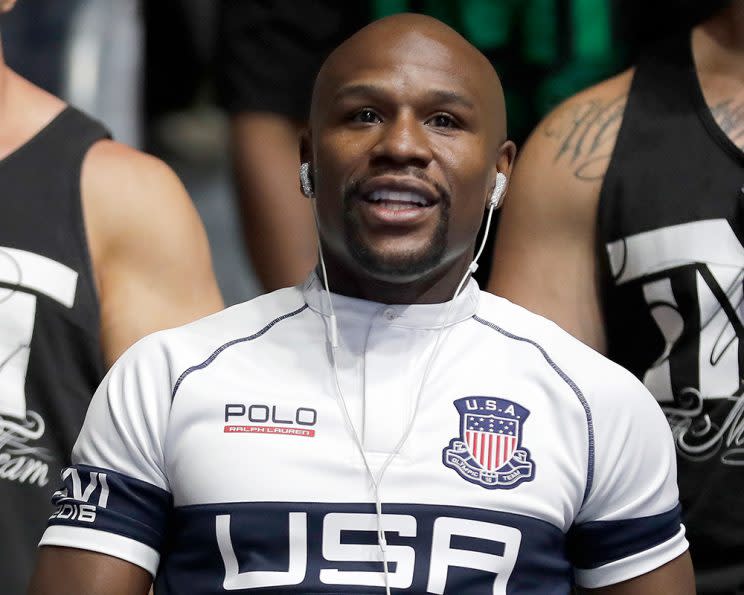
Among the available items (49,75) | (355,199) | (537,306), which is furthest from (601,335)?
(49,75)

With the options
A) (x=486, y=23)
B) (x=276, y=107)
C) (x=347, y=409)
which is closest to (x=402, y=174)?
(x=347, y=409)

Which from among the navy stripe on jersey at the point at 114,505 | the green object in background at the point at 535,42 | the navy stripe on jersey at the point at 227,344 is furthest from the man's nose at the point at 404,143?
the green object in background at the point at 535,42

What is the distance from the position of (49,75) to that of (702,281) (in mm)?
2380

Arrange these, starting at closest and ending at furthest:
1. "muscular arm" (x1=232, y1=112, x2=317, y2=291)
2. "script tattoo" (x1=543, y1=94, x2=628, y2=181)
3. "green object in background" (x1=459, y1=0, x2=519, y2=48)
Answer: "script tattoo" (x1=543, y1=94, x2=628, y2=181)
"green object in background" (x1=459, y1=0, x2=519, y2=48)
"muscular arm" (x1=232, y1=112, x2=317, y2=291)

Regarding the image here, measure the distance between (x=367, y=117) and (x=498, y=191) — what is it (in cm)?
21

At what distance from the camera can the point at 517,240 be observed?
2.59 meters

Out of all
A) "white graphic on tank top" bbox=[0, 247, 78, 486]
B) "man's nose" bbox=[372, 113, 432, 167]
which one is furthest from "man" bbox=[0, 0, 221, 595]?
"man's nose" bbox=[372, 113, 432, 167]

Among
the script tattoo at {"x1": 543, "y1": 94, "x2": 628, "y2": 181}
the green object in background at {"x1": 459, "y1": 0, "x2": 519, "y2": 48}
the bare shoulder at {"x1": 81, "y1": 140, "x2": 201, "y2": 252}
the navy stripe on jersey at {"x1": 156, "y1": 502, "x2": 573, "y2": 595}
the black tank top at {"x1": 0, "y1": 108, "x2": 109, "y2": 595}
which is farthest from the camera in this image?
the green object in background at {"x1": 459, "y1": 0, "x2": 519, "y2": 48}

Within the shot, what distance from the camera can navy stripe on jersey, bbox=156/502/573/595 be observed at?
192 centimetres

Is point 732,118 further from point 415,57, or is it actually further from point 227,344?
point 227,344

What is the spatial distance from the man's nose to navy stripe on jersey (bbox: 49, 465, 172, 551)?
489 millimetres

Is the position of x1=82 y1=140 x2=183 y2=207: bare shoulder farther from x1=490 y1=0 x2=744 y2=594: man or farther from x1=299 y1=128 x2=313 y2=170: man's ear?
x1=490 y1=0 x2=744 y2=594: man

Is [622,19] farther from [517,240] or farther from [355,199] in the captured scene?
[355,199]

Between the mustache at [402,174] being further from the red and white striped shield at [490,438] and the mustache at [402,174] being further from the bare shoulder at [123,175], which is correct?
the bare shoulder at [123,175]
